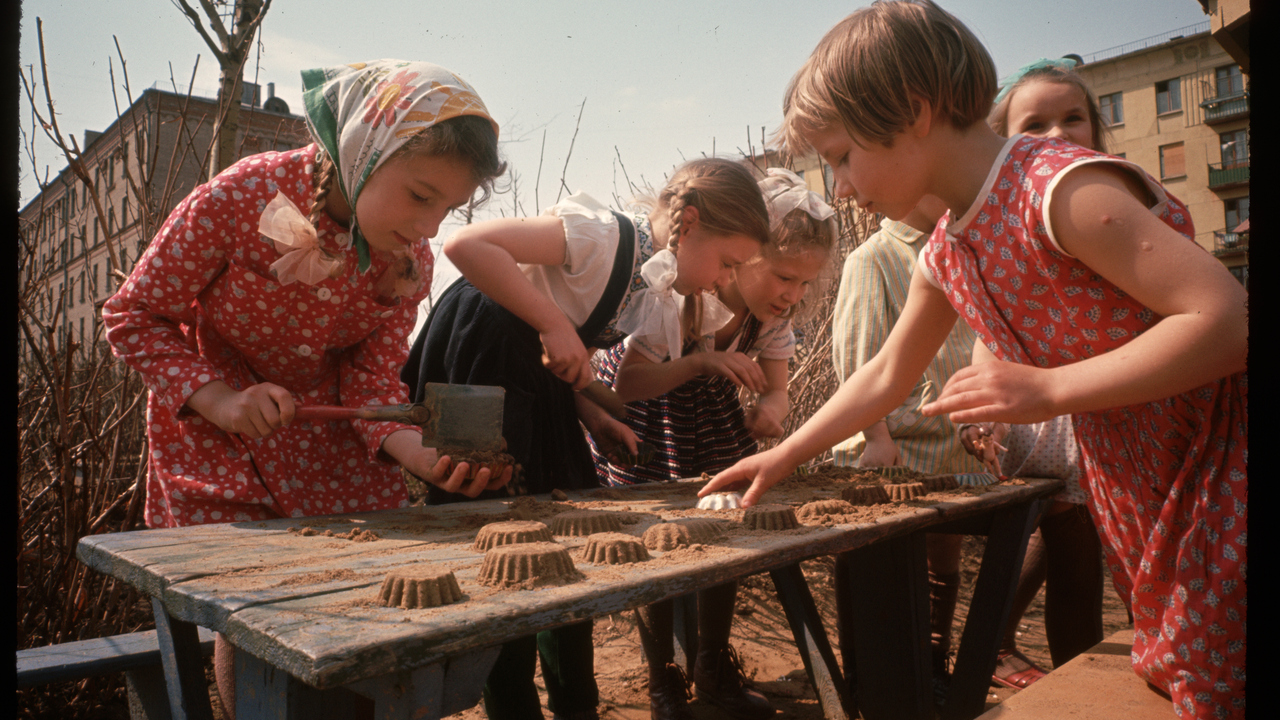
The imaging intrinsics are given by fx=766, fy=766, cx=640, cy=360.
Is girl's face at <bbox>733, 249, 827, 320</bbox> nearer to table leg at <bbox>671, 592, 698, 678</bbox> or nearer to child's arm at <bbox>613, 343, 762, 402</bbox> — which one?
child's arm at <bbox>613, 343, 762, 402</bbox>

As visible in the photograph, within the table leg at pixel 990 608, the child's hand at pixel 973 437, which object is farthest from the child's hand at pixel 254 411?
the child's hand at pixel 973 437

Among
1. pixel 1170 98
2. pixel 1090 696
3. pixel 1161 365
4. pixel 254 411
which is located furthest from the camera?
pixel 1170 98

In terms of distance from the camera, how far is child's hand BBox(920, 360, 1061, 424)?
1.36m

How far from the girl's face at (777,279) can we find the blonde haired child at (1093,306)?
1.35m

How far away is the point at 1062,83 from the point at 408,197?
2525 mm

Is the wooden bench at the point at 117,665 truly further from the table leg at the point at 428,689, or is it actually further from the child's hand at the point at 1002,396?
the child's hand at the point at 1002,396

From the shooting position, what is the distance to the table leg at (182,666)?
1391 mm

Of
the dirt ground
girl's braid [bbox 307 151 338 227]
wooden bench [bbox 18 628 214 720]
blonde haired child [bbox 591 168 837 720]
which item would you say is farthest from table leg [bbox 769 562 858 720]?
girl's braid [bbox 307 151 338 227]

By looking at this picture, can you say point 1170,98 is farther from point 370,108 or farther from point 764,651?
point 370,108

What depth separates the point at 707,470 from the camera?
343cm

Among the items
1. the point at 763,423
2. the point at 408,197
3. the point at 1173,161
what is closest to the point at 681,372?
the point at 763,423

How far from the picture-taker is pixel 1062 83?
2.97 meters

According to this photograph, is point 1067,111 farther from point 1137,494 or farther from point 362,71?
point 362,71

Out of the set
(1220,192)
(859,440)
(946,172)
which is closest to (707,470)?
(859,440)
